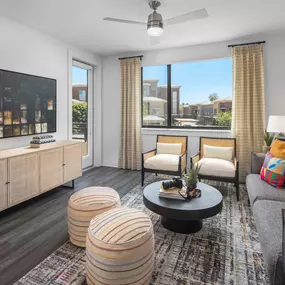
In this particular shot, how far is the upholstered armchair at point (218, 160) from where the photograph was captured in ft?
11.1

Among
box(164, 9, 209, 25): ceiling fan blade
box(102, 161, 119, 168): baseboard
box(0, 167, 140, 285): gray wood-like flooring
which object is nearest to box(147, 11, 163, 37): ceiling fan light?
box(164, 9, 209, 25): ceiling fan blade

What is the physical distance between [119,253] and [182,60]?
13.5 feet

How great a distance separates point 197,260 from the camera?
6.35ft

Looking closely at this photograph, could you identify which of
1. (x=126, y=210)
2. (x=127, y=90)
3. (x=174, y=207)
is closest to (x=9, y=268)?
(x=126, y=210)

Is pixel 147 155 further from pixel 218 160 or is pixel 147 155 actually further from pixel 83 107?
pixel 83 107

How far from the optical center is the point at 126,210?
6.32 feet

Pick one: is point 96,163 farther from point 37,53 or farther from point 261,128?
point 261,128

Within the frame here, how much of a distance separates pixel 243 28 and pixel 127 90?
8.29 feet

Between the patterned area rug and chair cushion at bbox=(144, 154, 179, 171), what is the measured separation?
133 cm

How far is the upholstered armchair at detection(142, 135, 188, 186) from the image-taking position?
383 centimetres

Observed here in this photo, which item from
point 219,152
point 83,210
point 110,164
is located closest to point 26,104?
point 83,210

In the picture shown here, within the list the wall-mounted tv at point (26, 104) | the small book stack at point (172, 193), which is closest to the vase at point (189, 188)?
the small book stack at point (172, 193)

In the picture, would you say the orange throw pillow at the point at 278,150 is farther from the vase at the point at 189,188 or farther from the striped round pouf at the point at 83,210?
the striped round pouf at the point at 83,210

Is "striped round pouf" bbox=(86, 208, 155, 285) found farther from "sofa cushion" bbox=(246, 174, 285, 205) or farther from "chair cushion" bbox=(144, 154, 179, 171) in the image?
"chair cushion" bbox=(144, 154, 179, 171)
